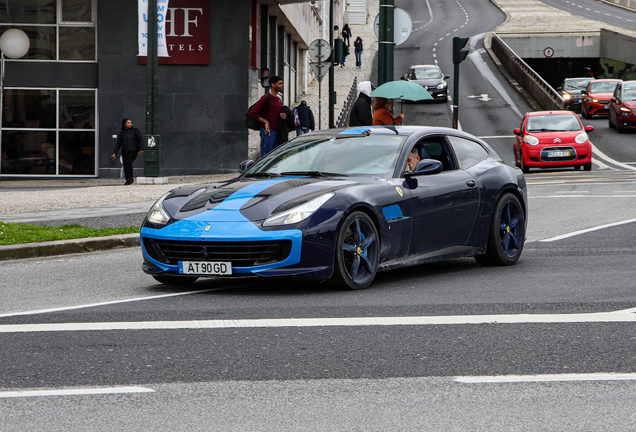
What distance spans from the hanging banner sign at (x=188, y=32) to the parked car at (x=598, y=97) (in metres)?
22.7

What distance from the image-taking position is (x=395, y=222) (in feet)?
25.8

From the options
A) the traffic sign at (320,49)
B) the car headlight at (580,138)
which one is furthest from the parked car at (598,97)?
the traffic sign at (320,49)

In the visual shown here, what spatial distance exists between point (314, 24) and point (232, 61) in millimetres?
27328

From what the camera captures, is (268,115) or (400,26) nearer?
(400,26)

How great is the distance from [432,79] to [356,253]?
3913 centimetres

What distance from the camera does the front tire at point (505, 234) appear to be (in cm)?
906

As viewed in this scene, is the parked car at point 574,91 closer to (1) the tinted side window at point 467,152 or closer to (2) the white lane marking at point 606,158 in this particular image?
(2) the white lane marking at point 606,158

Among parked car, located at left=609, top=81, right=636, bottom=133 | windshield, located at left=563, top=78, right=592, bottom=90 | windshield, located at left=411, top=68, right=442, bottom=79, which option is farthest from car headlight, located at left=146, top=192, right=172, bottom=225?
windshield, located at left=563, top=78, right=592, bottom=90

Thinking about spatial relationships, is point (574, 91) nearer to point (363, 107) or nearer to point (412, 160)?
point (363, 107)

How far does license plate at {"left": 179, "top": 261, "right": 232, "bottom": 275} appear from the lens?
726 centimetres

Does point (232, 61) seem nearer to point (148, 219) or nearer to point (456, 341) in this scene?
point (148, 219)

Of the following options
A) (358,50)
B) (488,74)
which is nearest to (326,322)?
(488,74)

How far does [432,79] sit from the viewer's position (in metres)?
45.7

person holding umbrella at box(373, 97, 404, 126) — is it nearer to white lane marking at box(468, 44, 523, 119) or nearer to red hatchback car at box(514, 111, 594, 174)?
red hatchback car at box(514, 111, 594, 174)
